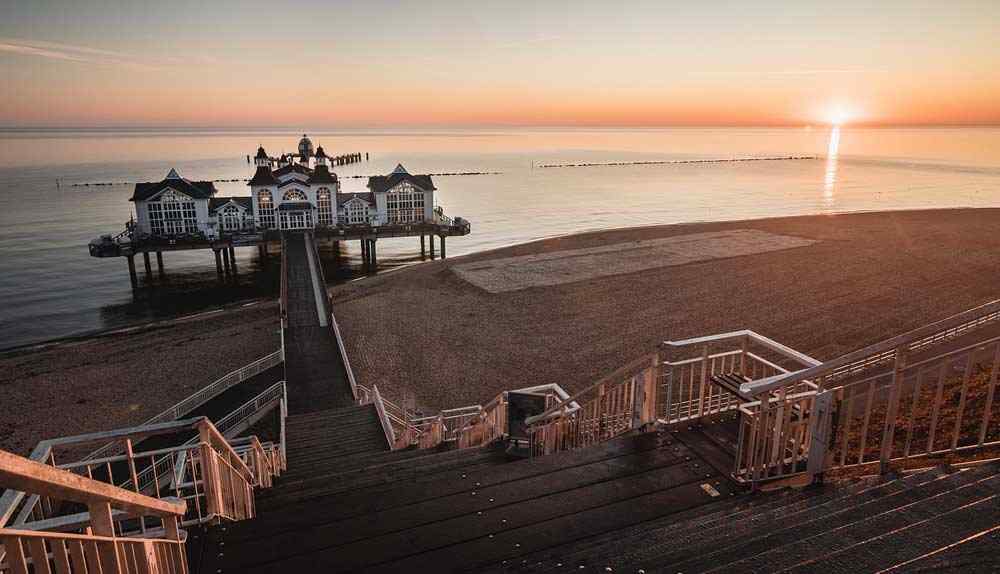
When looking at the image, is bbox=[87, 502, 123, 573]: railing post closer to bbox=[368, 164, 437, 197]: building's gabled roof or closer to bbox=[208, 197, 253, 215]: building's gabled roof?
bbox=[208, 197, 253, 215]: building's gabled roof

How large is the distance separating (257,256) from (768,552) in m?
54.5

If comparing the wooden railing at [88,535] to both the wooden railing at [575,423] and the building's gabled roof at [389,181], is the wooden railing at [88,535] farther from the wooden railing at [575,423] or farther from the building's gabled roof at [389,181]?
the building's gabled roof at [389,181]

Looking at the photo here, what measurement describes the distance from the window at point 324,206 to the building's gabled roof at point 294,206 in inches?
33.0

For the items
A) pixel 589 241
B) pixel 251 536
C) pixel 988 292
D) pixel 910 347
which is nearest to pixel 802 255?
pixel 988 292

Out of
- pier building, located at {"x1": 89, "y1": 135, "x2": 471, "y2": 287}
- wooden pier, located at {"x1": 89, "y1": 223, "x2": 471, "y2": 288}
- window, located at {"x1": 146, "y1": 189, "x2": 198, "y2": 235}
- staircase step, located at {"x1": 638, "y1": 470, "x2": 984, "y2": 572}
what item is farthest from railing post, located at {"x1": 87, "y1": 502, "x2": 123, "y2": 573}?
window, located at {"x1": 146, "y1": 189, "x2": 198, "y2": 235}

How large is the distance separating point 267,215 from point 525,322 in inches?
1130

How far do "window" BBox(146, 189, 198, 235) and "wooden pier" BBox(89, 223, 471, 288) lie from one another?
3.08ft

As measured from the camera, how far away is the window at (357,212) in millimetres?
47562

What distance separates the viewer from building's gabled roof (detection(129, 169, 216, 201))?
4153 centimetres

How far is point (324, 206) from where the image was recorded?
1857 inches

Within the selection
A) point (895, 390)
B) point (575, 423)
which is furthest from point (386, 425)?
point (895, 390)

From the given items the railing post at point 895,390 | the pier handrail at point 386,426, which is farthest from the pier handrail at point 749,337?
the pier handrail at point 386,426

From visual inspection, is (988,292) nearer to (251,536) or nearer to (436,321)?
(436,321)

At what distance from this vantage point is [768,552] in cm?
354
